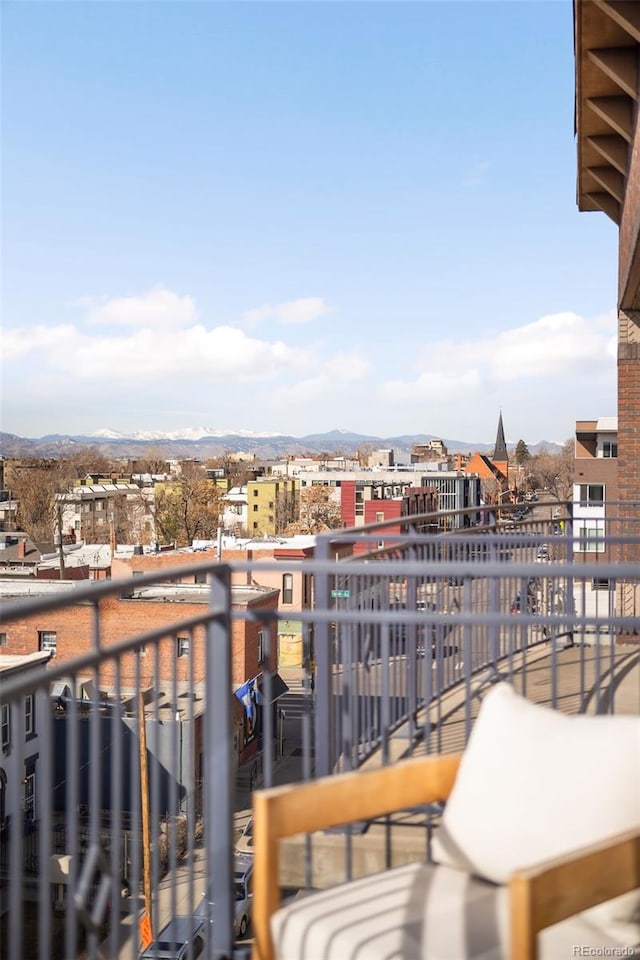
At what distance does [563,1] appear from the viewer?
41.4ft

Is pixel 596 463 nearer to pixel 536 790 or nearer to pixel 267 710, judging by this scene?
pixel 267 710

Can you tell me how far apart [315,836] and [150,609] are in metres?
34.2

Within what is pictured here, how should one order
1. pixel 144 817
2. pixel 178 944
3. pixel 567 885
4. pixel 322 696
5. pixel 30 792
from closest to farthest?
pixel 567 885 → pixel 322 696 → pixel 144 817 → pixel 178 944 → pixel 30 792

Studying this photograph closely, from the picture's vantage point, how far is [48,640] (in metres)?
40.6

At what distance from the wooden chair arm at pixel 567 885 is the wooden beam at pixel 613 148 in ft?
38.4

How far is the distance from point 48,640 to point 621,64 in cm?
3601

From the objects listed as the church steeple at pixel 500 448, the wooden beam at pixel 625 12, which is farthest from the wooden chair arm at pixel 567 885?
the church steeple at pixel 500 448

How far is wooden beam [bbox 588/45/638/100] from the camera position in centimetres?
993

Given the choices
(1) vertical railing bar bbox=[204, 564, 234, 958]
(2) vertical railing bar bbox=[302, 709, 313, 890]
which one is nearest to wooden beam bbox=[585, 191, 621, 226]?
(2) vertical railing bar bbox=[302, 709, 313, 890]

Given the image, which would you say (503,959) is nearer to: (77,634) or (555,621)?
(555,621)

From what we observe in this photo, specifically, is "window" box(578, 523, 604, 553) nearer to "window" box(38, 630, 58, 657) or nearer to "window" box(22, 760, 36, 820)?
"window" box(22, 760, 36, 820)

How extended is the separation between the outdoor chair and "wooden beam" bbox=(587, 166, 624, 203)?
40.5 feet

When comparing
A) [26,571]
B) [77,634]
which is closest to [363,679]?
[77,634]

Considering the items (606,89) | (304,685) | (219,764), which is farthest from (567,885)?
(606,89)
